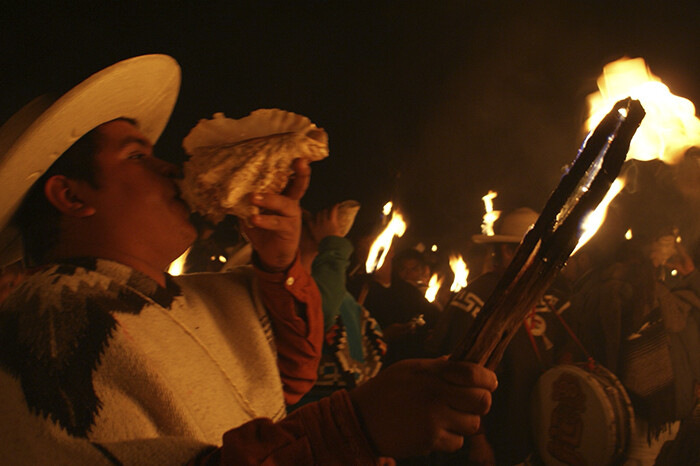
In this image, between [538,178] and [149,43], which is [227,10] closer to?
[149,43]

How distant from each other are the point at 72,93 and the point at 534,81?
4.98 meters

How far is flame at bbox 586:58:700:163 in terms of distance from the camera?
2646mm

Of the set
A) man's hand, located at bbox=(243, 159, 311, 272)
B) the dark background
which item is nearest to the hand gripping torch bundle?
man's hand, located at bbox=(243, 159, 311, 272)

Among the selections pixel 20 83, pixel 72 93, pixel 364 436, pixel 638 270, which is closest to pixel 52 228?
pixel 72 93

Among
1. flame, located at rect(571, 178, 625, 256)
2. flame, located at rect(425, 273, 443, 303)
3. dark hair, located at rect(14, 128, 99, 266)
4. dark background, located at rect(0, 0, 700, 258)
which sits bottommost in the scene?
flame, located at rect(425, 273, 443, 303)

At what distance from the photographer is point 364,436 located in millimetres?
978

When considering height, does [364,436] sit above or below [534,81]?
below

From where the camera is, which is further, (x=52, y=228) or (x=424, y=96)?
(x=424, y=96)

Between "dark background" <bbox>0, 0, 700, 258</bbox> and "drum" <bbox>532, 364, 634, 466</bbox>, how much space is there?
184 cm

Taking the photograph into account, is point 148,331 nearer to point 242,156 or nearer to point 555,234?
point 242,156

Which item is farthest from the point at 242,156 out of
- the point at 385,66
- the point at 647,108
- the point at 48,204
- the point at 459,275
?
the point at 459,275

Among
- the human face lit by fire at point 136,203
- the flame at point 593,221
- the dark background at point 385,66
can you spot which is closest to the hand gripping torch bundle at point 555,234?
the flame at point 593,221

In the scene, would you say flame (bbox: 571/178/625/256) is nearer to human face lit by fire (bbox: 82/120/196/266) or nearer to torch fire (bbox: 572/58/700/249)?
torch fire (bbox: 572/58/700/249)

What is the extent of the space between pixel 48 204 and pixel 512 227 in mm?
3711
